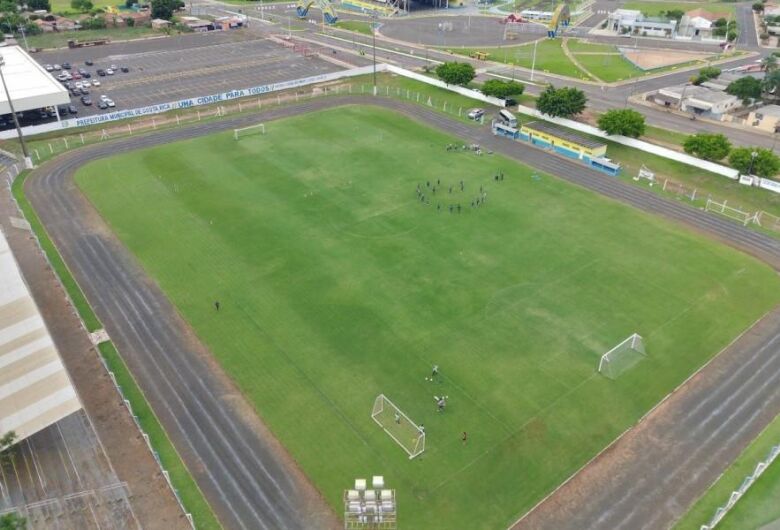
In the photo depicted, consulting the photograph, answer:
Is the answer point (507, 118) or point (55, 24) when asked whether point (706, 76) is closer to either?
point (507, 118)

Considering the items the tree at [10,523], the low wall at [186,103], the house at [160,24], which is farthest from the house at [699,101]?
the house at [160,24]

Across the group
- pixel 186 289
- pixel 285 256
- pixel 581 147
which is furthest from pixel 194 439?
pixel 581 147

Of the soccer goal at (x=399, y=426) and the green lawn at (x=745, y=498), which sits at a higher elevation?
the soccer goal at (x=399, y=426)

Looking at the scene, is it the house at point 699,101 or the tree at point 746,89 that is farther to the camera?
the tree at point 746,89

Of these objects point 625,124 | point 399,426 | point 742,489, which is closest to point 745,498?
point 742,489

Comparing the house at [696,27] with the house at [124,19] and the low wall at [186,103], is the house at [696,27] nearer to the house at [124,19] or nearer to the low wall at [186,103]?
the low wall at [186,103]

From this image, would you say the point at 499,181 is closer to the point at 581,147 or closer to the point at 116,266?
the point at 581,147
